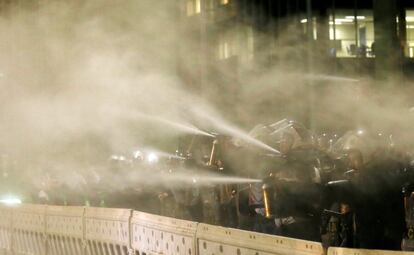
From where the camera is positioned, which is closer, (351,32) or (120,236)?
(120,236)

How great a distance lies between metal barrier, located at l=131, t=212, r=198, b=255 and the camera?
7321mm

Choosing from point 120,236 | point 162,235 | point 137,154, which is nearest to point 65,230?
point 120,236

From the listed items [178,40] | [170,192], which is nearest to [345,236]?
[170,192]

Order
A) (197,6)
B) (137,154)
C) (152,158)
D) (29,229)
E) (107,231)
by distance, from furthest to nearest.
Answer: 1. (197,6)
2. (137,154)
3. (152,158)
4. (29,229)
5. (107,231)

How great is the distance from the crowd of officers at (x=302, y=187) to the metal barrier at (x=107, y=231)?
1.10m

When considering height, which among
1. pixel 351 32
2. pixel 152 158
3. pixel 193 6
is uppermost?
pixel 193 6

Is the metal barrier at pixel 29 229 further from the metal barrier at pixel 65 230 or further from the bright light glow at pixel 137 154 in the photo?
the bright light glow at pixel 137 154

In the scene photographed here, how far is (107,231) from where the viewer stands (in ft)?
29.8

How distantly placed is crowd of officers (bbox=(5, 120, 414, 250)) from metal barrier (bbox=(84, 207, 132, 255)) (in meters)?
1.10

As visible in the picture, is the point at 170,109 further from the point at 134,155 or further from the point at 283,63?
the point at 283,63

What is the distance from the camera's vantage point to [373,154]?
22.8ft

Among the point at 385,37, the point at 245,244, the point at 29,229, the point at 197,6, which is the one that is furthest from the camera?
the point at 197,6

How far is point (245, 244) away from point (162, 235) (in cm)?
177

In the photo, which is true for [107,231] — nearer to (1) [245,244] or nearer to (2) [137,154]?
(1) [245,244]
